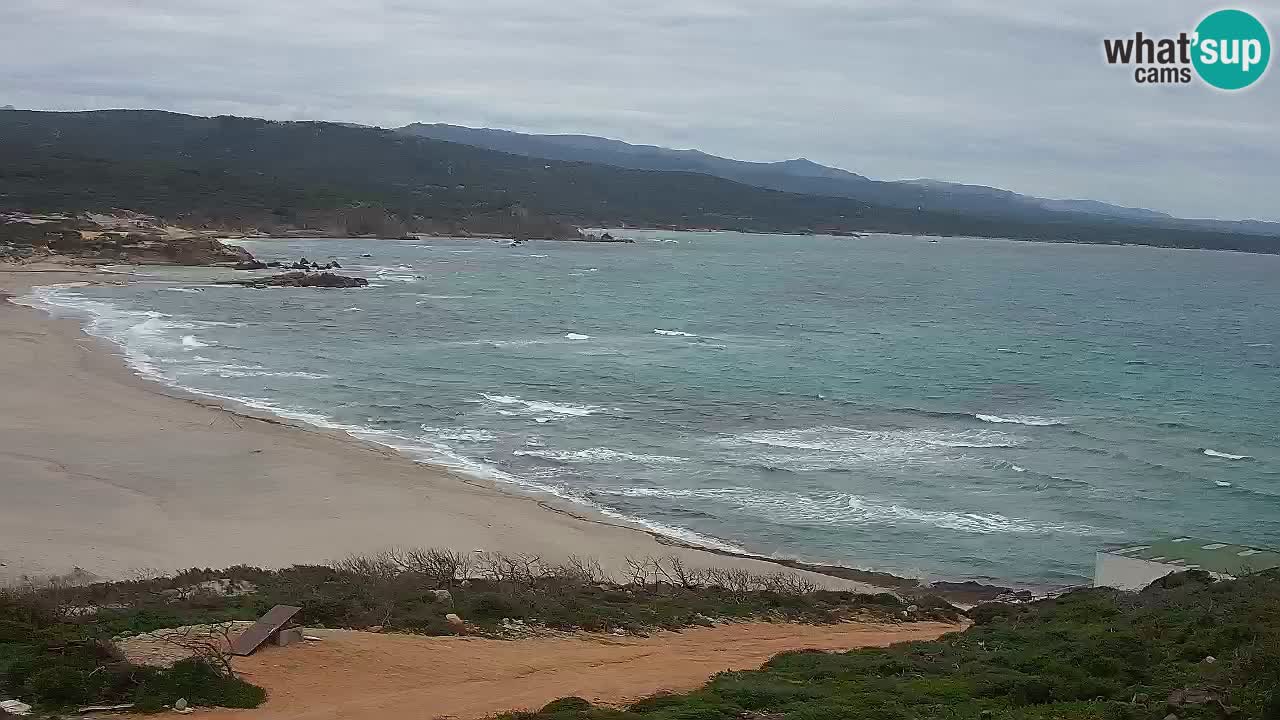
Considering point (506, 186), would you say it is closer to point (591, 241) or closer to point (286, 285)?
point (591, 241)

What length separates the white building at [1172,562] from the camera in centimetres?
1781

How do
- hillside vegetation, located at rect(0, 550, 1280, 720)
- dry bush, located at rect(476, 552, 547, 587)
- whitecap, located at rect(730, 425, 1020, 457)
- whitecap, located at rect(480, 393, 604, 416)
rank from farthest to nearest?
1. whitecap, located at rect(480, 393, 604, 416)
2. whitecap, located at rect(730, 425, 1020, 457)
3. dry bush, located at rect(476, 552, 547, 587)
4. hillside vegetation, located at rect(0, 550, 1280, 720)

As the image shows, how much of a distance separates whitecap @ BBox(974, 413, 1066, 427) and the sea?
16 centimetres

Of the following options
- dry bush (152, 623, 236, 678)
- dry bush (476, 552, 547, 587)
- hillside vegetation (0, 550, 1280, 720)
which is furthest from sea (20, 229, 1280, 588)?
dry bush (152, 623, 236, 678)

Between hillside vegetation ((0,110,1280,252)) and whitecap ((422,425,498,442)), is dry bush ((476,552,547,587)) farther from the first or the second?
hillside vegetation ((0,110,1280,252))

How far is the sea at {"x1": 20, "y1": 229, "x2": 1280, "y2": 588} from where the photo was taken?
24188 mm

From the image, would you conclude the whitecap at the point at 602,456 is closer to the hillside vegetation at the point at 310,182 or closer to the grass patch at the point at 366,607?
the grass patch at the point at 366,607

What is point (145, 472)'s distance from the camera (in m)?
23.8

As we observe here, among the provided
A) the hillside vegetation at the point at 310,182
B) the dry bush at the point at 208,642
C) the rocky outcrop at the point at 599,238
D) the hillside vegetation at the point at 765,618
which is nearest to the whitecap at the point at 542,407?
the hillside vegetation at the point at 765,618

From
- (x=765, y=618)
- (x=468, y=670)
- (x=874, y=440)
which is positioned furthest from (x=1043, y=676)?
(x=874, y=440)

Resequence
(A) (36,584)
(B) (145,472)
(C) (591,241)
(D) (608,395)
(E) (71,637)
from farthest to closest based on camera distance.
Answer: (C) (591,241) < (D) (608,395) < (B) (145,472) < (A) (36,584) < (E) (71,637)

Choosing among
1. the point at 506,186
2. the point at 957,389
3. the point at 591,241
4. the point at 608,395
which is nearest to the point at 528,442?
the point at 608,395

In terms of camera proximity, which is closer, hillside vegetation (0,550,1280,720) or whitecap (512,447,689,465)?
hillside vegetation (0,550,1280,720)

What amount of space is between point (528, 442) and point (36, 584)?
49.8 feet
